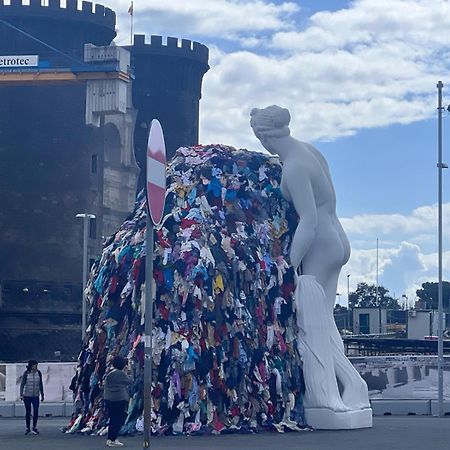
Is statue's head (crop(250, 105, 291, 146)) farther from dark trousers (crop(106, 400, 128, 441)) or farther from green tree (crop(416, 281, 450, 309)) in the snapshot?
green tree (crop(416, 281, 450, 309))

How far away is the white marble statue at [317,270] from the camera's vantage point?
22.1 meters

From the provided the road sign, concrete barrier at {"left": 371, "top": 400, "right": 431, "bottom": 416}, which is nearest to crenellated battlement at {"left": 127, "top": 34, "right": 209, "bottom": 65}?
concrete barrier at {"left": 371, "top": 400, "right": 431, "bottom": 416}

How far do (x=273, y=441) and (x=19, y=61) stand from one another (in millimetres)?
57201

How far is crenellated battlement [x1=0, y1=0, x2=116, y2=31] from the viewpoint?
3046 inches

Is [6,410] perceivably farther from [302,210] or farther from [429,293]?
[429,293]

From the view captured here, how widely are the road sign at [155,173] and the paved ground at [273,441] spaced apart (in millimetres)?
6642

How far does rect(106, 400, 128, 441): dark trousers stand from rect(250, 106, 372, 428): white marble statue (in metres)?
4.00

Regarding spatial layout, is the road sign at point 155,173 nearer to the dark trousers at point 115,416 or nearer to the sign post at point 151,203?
the sign post at point 151,203

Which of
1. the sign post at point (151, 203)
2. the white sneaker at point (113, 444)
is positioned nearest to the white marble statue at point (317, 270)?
the white sneaker at point (113, 444)

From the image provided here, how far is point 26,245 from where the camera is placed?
75938 millimetres

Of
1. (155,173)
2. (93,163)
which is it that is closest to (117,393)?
(155,173)

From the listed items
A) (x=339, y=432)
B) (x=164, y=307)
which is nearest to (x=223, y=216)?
(x=164, y=307)

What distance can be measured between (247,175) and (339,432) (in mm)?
4638

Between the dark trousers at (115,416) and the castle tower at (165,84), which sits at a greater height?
the castle tower at (165,84)
